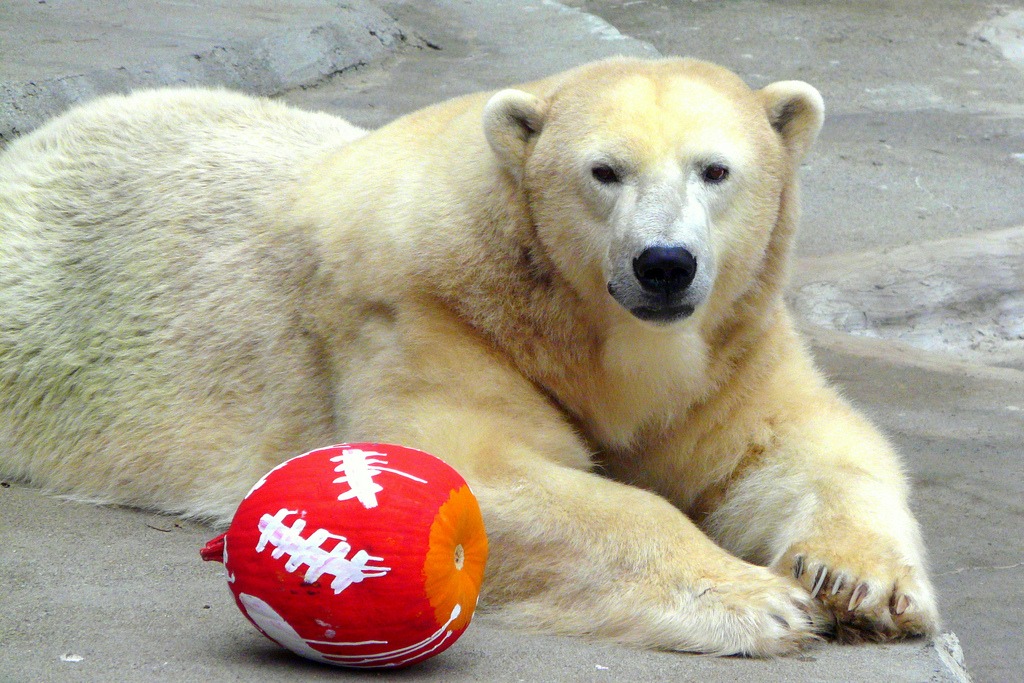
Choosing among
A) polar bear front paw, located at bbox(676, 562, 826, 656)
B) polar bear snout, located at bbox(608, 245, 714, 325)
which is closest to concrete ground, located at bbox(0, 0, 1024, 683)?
polar bear front paw, located at bbox(676, 562, 826, 656)

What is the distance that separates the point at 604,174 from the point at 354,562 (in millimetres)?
1202

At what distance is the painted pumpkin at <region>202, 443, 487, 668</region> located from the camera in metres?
1.94

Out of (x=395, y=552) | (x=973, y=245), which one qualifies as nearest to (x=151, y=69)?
(x=973, y=245)

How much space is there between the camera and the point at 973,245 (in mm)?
5594

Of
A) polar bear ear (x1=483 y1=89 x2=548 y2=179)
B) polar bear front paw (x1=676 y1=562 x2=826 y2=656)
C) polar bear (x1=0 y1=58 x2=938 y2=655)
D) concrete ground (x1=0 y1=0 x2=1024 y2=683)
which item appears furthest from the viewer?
polar bear ear (x1=483 y1=89 x2=548 y2=179)

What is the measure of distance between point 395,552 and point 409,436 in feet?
2.68

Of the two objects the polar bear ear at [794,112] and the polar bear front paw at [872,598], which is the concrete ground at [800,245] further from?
the polar bear ear at [794,112]

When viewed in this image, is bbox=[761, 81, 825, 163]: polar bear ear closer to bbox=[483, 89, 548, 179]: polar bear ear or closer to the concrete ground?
bbox=[483, 89, 548, 179]: polar bear ear

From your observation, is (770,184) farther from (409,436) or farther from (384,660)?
(384,660)

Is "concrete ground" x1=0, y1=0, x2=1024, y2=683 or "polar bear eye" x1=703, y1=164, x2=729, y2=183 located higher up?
"polar bear eye" x1=703, y1=164, x2=729, y2=183

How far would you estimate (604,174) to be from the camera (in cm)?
280

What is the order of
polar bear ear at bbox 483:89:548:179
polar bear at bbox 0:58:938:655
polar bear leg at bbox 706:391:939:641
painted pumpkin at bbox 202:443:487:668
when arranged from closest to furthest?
painted pumpkin at bbox 202:443:487:668, polar bear leg at bbox 706:391:939:641, polar bear at bbox 0:58:938:655, polar bear ear at bbox 483:89:548:179

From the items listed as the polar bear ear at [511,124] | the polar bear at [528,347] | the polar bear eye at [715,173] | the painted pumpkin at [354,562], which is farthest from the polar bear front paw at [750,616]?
the polar bear ear at [511,124]

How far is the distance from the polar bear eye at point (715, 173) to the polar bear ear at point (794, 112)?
35 centimetres
